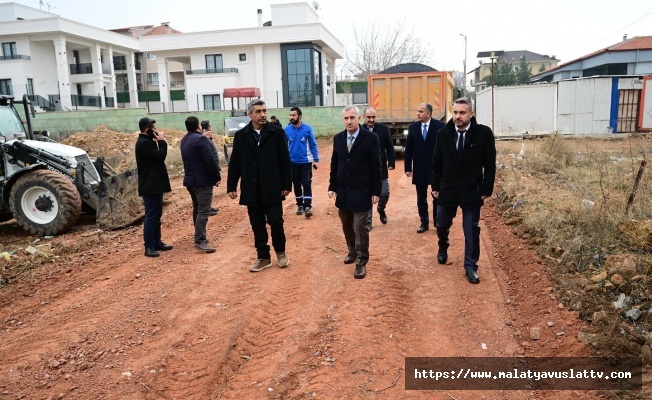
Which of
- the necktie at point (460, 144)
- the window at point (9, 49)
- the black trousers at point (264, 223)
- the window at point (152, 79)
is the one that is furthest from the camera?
the window at point (152, 79)

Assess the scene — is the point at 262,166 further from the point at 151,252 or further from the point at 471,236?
the point at 471,236

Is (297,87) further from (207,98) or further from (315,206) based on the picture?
(315,206)

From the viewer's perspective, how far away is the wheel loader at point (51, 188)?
28.7 ft

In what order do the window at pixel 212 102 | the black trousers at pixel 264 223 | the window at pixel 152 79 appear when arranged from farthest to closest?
the window at pixel 152 79 → the window at pixel 212 102 → the black trousers at pixel 264 223

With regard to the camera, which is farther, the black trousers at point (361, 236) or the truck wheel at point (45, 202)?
the truck wheel at point (45, 202)

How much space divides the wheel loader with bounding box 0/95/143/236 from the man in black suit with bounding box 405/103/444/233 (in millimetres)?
5322

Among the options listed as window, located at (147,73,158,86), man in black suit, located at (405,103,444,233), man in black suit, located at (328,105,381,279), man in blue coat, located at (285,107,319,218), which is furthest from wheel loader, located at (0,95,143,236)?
window, located at (147,73,158,86)

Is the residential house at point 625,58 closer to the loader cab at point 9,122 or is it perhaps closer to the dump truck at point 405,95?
the dump truck at point 405,95

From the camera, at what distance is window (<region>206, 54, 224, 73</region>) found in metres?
39.1

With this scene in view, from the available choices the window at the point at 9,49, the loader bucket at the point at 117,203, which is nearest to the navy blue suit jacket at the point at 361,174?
the loader bucket at the point at 117,203

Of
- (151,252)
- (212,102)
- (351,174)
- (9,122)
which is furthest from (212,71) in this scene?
(351,174)

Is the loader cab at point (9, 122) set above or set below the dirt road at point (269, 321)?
above

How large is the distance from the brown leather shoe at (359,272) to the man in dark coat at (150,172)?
9.61ft

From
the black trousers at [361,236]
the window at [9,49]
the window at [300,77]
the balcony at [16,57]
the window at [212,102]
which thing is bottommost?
the black trousers at [361,236]
